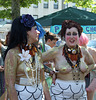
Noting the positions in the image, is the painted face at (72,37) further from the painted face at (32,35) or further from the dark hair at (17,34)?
the dark hair at (17,34)

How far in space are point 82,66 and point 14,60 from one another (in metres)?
1.07

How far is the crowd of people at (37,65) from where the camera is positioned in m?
2.56

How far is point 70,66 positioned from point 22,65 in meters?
0.82

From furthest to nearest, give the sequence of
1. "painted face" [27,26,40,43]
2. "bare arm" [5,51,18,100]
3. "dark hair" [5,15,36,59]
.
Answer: "painted face" [27,26,40,43], "dark hair" [5,15,36,59], "bare arm" [5,51,18,100]

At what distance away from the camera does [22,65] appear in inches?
101

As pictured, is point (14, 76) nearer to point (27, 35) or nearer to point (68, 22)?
point (27, 35)

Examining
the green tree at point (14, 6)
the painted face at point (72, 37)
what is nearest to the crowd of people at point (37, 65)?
the painted face at point (72, 37)

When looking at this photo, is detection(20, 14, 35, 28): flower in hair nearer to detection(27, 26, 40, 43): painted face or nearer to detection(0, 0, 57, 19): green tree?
detection(27, 26, 40, 43): painted face

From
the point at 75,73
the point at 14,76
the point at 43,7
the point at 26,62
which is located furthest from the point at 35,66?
the point at 43,7

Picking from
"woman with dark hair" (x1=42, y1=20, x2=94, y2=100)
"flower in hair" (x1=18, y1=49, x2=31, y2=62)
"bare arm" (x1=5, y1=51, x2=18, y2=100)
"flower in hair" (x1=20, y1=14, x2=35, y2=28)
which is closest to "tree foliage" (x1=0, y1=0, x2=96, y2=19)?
"woman with dark hair" (x1=42, y1=20, x2=94, y2=100)

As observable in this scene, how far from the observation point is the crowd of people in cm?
256

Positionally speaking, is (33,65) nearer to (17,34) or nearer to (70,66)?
(17,34)

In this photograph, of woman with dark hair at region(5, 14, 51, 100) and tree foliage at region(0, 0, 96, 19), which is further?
tree foliage at region(0, 0, 96, 19)

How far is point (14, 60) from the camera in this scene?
251 centimetres
